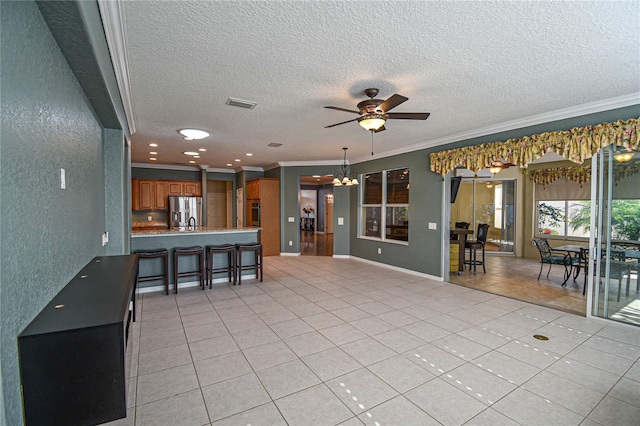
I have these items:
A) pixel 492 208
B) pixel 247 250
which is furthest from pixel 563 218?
pixel 247 250

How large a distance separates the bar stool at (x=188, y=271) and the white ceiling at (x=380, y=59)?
6.76 feet

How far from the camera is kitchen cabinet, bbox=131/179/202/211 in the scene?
8414 mm

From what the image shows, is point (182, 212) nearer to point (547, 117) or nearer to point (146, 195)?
point (146, 195)

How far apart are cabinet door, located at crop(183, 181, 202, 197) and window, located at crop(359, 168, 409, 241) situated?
522 cm

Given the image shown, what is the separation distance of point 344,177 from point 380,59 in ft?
14.7

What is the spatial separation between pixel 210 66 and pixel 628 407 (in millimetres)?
4285

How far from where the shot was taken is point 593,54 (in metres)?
2.46

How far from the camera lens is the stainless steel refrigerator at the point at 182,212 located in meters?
8.74

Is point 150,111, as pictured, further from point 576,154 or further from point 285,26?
point 576,154

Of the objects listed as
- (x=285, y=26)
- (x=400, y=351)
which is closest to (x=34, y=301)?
(x=285, y=26)

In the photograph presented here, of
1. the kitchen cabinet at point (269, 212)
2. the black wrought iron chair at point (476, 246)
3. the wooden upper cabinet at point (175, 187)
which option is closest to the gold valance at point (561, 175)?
the black wrought iron chair at point (476, 246)

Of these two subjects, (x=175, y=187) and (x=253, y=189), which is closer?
(x=253, y=189)

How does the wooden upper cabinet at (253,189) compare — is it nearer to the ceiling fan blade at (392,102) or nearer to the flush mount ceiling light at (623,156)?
the ceiling fan blade at (392,102)

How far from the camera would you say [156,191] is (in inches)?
341
